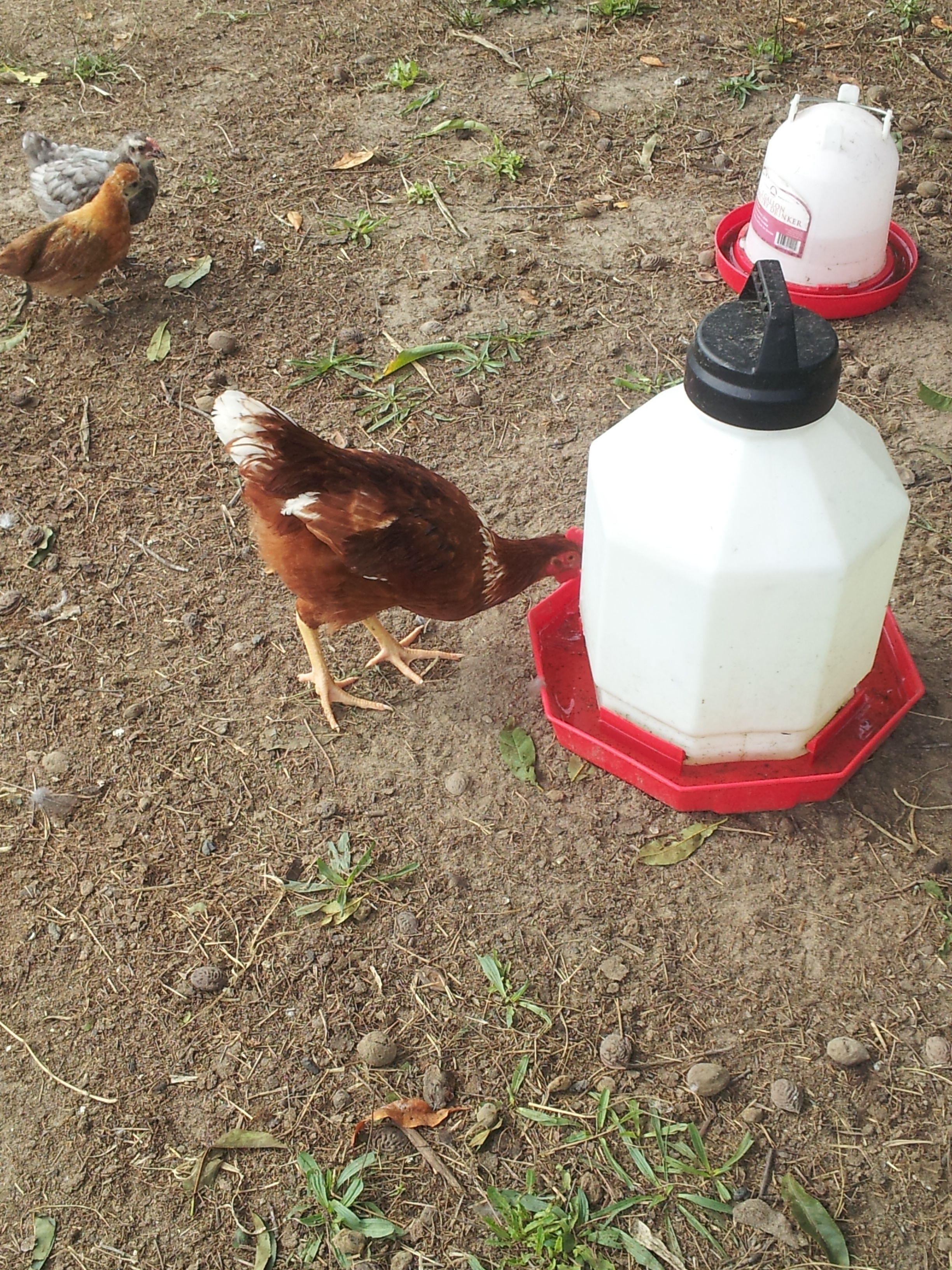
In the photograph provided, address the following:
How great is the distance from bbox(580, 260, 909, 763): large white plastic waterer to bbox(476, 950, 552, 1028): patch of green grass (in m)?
0.73

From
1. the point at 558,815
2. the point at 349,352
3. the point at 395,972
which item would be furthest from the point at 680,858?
the point at 349,352

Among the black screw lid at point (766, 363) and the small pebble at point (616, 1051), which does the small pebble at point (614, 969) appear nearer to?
the small pebble at point (616, 1051)

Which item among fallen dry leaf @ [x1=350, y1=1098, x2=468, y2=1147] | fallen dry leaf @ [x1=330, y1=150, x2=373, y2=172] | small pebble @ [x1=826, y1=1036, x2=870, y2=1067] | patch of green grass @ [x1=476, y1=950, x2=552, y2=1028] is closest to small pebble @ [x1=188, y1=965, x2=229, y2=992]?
fallen dry leaf @ [x1=350, y1=1098, x2=468, y2=1147]

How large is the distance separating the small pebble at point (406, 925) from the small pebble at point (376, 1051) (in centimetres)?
26

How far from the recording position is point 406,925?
8.80 feet

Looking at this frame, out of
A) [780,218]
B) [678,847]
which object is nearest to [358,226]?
[780,218]

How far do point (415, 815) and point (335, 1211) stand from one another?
100 cm

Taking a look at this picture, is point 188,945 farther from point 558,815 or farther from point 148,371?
point 148,371

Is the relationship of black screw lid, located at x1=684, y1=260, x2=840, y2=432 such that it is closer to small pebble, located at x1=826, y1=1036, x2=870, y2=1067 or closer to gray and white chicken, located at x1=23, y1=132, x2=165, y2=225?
small pebble, located at x1=826, y1=1036, x2=870, y2=1067

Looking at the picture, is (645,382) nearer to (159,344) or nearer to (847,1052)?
(159,344)

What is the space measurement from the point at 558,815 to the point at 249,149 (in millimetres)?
4111

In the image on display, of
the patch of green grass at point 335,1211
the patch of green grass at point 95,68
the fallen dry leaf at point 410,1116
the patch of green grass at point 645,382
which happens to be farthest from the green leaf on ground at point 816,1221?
the patch of green grass at point 95,68

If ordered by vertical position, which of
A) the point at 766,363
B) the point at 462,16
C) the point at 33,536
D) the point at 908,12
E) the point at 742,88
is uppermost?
the point at 766,363

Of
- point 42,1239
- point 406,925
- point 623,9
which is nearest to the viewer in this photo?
point 42,1239
